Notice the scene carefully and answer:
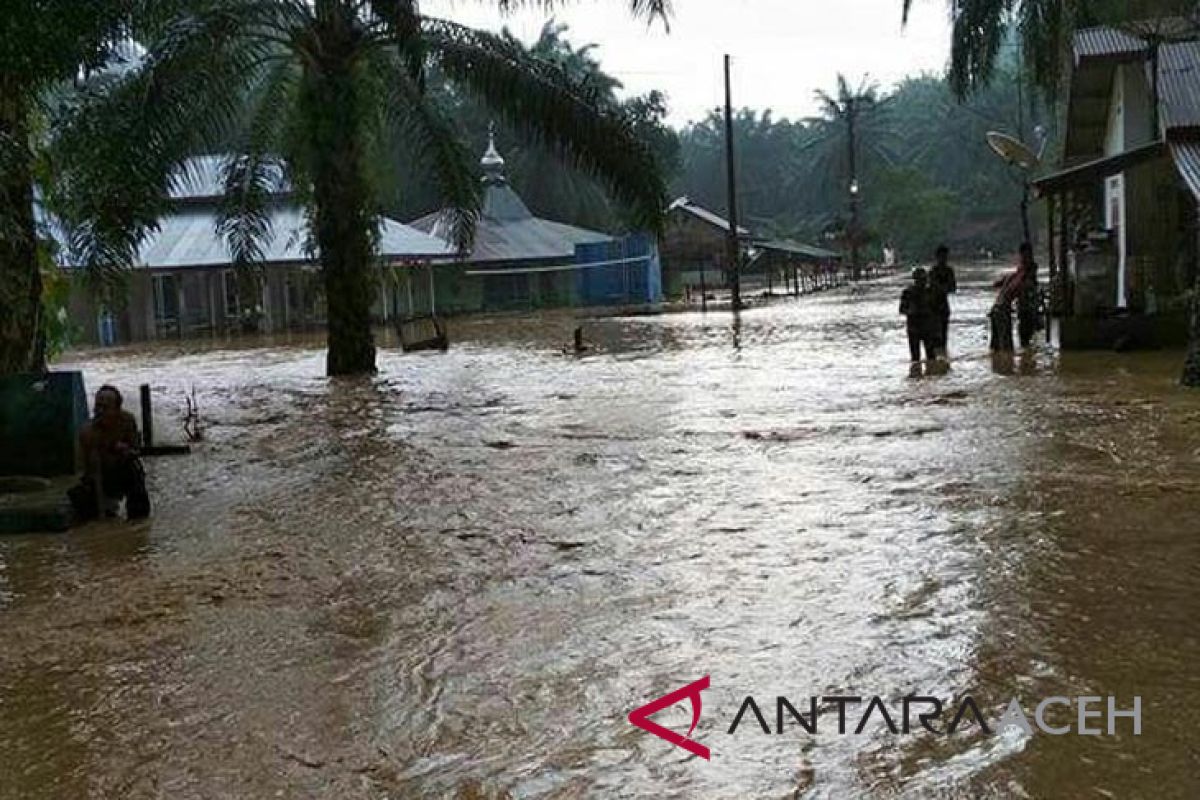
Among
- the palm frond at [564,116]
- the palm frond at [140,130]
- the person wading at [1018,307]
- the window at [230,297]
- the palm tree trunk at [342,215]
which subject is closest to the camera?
the palm frond at [140,130]

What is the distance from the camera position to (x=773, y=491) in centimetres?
910

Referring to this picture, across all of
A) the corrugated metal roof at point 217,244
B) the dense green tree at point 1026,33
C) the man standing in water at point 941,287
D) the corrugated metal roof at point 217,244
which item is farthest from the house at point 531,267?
the man standing in water at point 941,287

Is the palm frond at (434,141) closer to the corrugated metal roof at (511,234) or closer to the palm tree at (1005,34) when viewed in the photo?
the palm tree at (1005,34)

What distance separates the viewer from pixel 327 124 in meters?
19.1

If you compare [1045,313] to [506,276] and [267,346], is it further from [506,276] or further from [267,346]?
[506,276]

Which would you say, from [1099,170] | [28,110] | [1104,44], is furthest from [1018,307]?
[28,110]

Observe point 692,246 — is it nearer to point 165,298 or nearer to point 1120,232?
point 165,298

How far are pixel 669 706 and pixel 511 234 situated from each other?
42947 millimetres

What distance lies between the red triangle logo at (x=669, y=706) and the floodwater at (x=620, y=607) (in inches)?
2.1

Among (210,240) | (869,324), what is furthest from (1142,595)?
(210,240)

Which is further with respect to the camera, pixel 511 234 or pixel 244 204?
pixel 511 234

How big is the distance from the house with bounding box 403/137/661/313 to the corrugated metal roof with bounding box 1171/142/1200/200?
98.5 feet

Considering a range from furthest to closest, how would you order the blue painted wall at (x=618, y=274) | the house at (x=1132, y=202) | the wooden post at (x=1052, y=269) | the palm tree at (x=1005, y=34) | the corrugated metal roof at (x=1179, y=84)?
the blue painted wall at (x=618, y=274), the palm tree at (x=1005, y=34), the wooden post at (x=1052, y=269), the house at (x=1132, y=202), the corrugated metal roof at (x=1179, y=84)

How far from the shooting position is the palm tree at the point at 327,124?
51.6 feet
